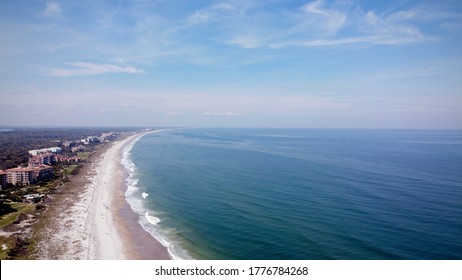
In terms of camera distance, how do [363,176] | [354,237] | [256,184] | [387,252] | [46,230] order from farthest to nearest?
1. [363,176]
2. [256,184]
3. [46,230]
4. [354,237]
5. [387,252]

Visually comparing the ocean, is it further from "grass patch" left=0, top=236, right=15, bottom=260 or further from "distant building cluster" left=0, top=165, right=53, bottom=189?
"distant building cluster" left=0, top=165, right=53, bottom=189

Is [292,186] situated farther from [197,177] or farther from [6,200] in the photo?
[6,200]

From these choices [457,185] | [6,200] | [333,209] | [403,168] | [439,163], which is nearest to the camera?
[333,209]

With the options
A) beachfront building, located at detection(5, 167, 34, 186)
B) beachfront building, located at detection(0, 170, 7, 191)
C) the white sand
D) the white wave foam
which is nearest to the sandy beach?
the white sand

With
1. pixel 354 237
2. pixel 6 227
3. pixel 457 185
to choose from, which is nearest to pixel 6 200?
pixel 6 227

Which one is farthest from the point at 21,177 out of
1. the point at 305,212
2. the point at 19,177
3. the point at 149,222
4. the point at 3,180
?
the point at 305,212

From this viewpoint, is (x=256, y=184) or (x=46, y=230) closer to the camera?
(x=46, y=230)

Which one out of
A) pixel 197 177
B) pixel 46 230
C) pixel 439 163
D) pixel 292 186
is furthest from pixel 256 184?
pixel 439 163

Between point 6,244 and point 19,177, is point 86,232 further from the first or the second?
point 19,177

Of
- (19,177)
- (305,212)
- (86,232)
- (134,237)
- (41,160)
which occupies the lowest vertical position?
(134,237)
